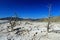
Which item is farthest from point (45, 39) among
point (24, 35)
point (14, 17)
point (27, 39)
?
point (14, 17)

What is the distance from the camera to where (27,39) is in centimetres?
1394

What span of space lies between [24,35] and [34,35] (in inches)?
45.9

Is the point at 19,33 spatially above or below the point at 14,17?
below

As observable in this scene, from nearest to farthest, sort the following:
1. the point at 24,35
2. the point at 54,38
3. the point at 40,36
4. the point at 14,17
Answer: the point at 54,38 → the point at 40,36 → the point at 24,35 → the point at 14,17

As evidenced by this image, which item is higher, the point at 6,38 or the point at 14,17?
the point at 14,17

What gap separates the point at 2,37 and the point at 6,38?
62cm

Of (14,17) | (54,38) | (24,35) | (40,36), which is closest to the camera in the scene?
(54,38)

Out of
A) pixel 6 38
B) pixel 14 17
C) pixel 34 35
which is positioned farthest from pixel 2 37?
pixel 14 17

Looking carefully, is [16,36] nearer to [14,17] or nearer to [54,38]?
[54,38]

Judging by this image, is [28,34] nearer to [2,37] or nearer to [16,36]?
[16,36]

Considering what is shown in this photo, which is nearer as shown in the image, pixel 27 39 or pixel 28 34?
pixel 27 39

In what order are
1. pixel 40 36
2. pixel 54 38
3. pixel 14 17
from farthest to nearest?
pixel 14 17 → pixel 40 36 → pixel 54 38

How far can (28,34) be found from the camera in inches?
607

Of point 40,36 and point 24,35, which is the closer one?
point 40,36
